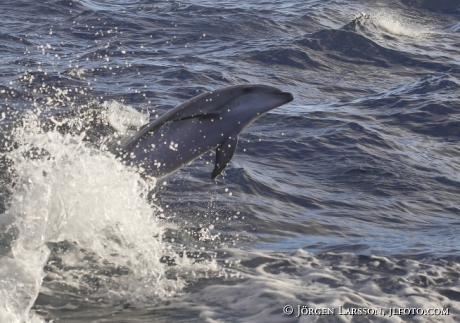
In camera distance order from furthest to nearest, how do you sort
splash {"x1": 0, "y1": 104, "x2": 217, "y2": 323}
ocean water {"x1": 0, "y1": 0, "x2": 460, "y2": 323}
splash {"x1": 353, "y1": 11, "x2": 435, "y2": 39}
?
1. splash {"x1": 353, "y1": 11, "x2": 435, "y2": 39}
2. ocean water {"x1": 0, "y1": 0, "x2": 460, "y2": 323}
3. splash {"x1": 0, "y1": 104, "x2": 217, "y2": 323}

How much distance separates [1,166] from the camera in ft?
33.8

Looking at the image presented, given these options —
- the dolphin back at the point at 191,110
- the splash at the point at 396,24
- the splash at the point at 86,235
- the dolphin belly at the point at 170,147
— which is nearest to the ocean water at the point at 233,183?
the splash at the point at 86,235

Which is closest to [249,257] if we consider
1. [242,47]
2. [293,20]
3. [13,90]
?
[13,90]

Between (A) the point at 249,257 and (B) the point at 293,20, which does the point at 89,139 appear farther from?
(B) the point at 293,20

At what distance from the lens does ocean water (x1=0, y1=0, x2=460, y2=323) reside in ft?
23.5

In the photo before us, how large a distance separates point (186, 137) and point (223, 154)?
480 millimetres

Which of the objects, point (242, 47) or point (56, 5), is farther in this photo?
point (56, 5)

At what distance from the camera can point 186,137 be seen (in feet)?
28.4

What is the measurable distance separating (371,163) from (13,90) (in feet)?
23.5

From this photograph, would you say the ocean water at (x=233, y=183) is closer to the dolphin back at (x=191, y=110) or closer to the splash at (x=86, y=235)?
the splash at (x=86, y=235)

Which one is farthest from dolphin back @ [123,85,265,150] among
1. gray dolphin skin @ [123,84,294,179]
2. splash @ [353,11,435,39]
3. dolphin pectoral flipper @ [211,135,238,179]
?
splash @ [353,11,435,39]

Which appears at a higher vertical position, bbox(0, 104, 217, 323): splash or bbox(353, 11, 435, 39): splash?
bbox(353, 11, 435, 39): splash

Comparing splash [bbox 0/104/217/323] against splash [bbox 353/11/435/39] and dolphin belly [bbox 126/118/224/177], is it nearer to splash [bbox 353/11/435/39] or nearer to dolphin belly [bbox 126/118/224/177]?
dolphin belly [bbox 126/118/224/177]

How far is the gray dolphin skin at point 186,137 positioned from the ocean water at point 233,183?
0.26 m
